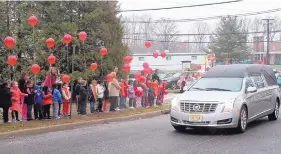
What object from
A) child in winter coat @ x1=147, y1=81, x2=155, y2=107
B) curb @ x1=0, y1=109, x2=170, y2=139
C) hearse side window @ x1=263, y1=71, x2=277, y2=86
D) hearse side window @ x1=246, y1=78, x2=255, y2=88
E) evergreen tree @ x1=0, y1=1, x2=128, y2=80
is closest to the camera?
curb @ x1=0, y1=109, x2=170, y2=139

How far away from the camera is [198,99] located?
10.1 m

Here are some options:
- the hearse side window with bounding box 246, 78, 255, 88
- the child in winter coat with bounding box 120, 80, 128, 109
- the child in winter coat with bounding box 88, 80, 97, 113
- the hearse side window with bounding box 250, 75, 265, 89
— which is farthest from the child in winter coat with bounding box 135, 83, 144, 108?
the hearse side window with bounding box 246, 78, 255, 88

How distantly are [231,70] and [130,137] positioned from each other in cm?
375

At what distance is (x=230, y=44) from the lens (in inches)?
2103

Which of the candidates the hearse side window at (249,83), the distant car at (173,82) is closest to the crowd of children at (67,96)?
the hearse side window at (249,83)

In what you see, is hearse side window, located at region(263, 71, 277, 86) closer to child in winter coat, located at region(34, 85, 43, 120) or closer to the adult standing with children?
the adult standing with children

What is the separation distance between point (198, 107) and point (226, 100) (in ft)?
2.39

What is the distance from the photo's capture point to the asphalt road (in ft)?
27.2

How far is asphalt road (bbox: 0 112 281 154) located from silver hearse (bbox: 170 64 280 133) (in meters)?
0.38

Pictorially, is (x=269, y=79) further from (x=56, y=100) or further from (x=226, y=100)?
(x=56, y=100)

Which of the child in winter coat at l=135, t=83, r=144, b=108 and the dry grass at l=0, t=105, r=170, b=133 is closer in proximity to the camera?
the dry grass at l=0, t=105, r=170, b=133

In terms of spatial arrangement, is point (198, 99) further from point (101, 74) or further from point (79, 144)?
point (101, 74)

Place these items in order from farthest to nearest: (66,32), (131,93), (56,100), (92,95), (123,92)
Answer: (66,32), (131,93), (123,92), (92,95), (56,100)

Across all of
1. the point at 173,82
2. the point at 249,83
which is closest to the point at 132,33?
the point at 173,82
